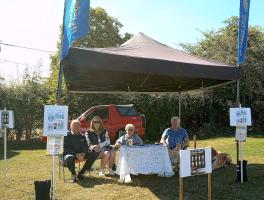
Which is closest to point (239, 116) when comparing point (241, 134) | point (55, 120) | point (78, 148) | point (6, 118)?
point (241, 134)

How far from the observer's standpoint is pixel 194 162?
5059 millimetres

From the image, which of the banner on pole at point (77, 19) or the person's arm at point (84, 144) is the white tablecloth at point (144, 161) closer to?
the person's arm at point (84, 144)

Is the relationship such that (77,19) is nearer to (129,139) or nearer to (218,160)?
(129,139)

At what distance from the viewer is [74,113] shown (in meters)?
17.1

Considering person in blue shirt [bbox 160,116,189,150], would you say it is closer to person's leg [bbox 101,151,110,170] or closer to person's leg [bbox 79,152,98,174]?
person's leg [bbox 101,151,110,170]

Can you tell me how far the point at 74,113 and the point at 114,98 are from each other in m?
1.84

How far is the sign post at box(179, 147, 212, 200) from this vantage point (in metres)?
4.86

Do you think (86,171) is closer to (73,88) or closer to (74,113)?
(73,88)

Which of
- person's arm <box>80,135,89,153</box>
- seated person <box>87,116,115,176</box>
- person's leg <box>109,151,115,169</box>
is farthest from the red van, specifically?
person's arm <box>80,135,89,153</box>

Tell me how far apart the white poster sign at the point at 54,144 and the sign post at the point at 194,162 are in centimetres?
173

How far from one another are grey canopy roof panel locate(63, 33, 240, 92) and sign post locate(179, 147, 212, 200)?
2.14m

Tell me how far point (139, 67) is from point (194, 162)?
2.28 metres

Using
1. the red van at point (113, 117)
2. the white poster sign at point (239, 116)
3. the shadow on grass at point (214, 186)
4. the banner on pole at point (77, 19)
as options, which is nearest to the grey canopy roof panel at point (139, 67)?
the banner on pole at point (77, 19)

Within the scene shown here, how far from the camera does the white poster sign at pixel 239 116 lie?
693 centimetres
